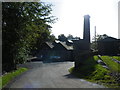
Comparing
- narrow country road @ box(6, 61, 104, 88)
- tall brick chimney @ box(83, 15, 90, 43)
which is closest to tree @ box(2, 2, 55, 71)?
narrow country road @ box(6, 61, 104, 88)

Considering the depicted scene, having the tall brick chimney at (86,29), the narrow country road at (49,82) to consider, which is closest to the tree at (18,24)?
the narrow country road at (49,82)

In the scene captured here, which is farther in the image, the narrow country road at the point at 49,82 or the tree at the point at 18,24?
the tree at the point at 18,24

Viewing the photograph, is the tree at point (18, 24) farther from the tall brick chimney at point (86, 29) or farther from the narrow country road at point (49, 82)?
the tall brick chimney at point (86, 29)

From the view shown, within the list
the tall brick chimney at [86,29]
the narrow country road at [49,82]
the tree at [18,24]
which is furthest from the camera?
the tall brick chimney at [86,29]

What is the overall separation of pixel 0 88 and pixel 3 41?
12.8 m

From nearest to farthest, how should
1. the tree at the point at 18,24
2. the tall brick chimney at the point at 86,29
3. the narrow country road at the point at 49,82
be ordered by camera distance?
the narrow country road at the point at 49,82 → the tree at the point at 18,24 → the tall brick chimney at the point at 86,29

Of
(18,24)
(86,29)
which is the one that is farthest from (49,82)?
(86,29)

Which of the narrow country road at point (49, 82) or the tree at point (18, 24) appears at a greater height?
the tree at point (18, 24)

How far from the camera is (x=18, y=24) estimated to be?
23.9 metres

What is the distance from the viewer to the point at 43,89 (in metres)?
11.8

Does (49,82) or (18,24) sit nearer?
(49,82)

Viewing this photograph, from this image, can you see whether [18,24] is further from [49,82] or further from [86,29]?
[86,29]

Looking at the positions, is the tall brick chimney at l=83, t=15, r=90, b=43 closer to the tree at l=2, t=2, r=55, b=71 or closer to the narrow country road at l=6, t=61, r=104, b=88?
the tree at l=2, t=2, r=55, b=71

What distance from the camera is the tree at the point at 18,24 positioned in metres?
23.6
